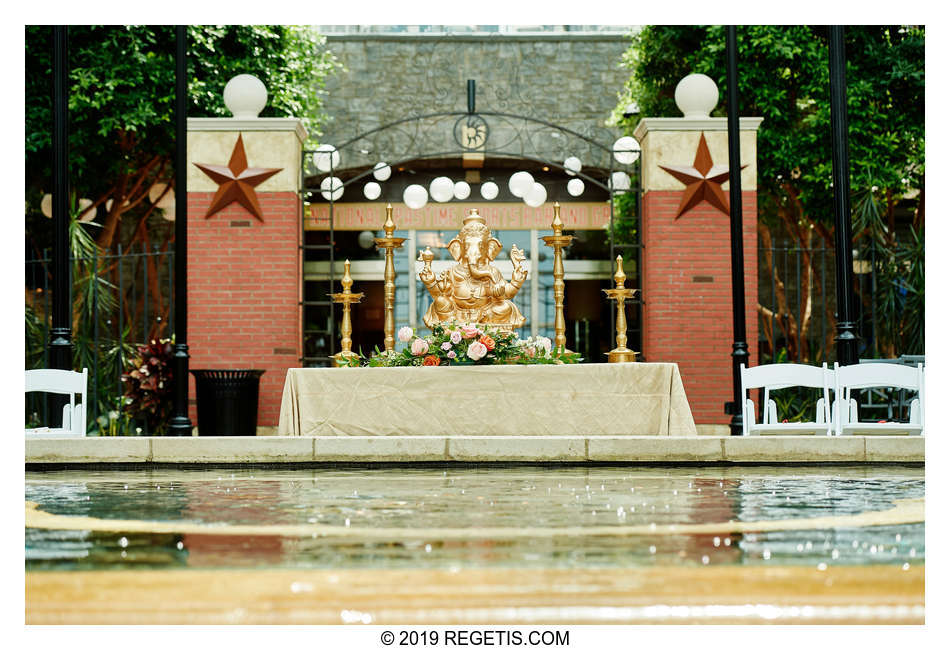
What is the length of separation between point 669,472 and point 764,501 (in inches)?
76.5

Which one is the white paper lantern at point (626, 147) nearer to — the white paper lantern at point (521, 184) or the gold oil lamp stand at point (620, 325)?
the white paper lantern at point (521, 184)

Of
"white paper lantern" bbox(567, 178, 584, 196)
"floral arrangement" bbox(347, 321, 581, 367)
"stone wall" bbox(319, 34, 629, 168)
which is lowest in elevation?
"floral arrangement" bbox(347, 321, 581, 367)

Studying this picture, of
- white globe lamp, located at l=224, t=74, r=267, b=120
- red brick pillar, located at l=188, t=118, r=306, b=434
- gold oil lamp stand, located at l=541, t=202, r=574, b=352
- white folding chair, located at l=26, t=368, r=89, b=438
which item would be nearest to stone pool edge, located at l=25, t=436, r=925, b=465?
white folding chair, located at l=26, t=368, r=89, b=438

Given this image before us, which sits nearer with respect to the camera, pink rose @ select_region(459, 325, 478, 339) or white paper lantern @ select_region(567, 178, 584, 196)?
pink rose @ select_region(459, 325, 478, 339)

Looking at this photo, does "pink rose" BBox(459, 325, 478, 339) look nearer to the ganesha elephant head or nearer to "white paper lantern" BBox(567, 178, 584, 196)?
the ganesha elephant head

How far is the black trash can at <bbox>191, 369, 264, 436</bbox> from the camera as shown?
10078 mm

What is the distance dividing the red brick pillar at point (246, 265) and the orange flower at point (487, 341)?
10.7 feet

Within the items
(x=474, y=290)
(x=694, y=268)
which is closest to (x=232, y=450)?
(x=474, y=290)

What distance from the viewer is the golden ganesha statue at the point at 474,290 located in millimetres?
10102

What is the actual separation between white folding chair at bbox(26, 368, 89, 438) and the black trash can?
203 centimetres

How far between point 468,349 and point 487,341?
188 mm

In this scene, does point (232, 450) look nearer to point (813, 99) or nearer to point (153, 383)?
point (153, 383)

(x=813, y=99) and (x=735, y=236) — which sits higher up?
(x=813, y=99)

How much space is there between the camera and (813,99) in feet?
50.1
